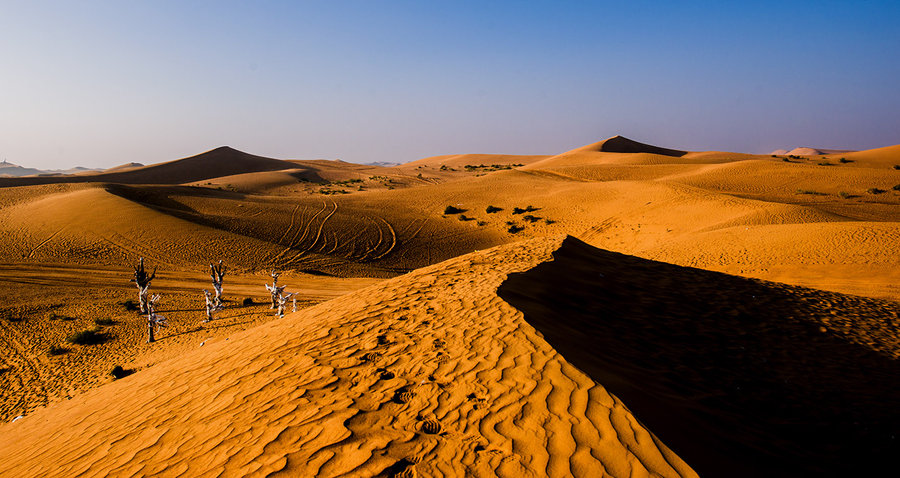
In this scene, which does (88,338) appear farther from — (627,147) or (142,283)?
(627,147)

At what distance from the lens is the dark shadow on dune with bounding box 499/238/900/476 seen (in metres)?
4.04

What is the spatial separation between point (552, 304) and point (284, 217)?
90.6 ft

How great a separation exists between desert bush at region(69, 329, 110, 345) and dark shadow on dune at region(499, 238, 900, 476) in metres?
11.9

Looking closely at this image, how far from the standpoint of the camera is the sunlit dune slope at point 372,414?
321cm

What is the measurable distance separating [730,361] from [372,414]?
→ 547cm

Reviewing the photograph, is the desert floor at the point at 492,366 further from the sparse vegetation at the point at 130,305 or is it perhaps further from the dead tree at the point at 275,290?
the dead tree at the point at 275,290

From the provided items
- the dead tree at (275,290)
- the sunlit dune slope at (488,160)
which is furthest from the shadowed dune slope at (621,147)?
the dead tree at (275,290)

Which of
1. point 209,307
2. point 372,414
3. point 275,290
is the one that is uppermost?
point 372,414

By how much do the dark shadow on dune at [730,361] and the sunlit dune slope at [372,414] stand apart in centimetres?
48

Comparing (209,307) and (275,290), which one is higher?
(275,290)

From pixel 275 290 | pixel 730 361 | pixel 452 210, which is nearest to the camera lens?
pixel 730 361

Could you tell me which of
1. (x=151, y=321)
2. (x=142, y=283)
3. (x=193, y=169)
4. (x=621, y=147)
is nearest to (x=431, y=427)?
(x=151, y=321)

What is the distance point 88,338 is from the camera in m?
12.3

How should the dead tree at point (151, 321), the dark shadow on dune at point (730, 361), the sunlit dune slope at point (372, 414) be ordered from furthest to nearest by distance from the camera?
the dead tree at point (151, 321) < the dark shadow on dune at point (730, 361) < the sunlit dune slope at point (372, 414)
